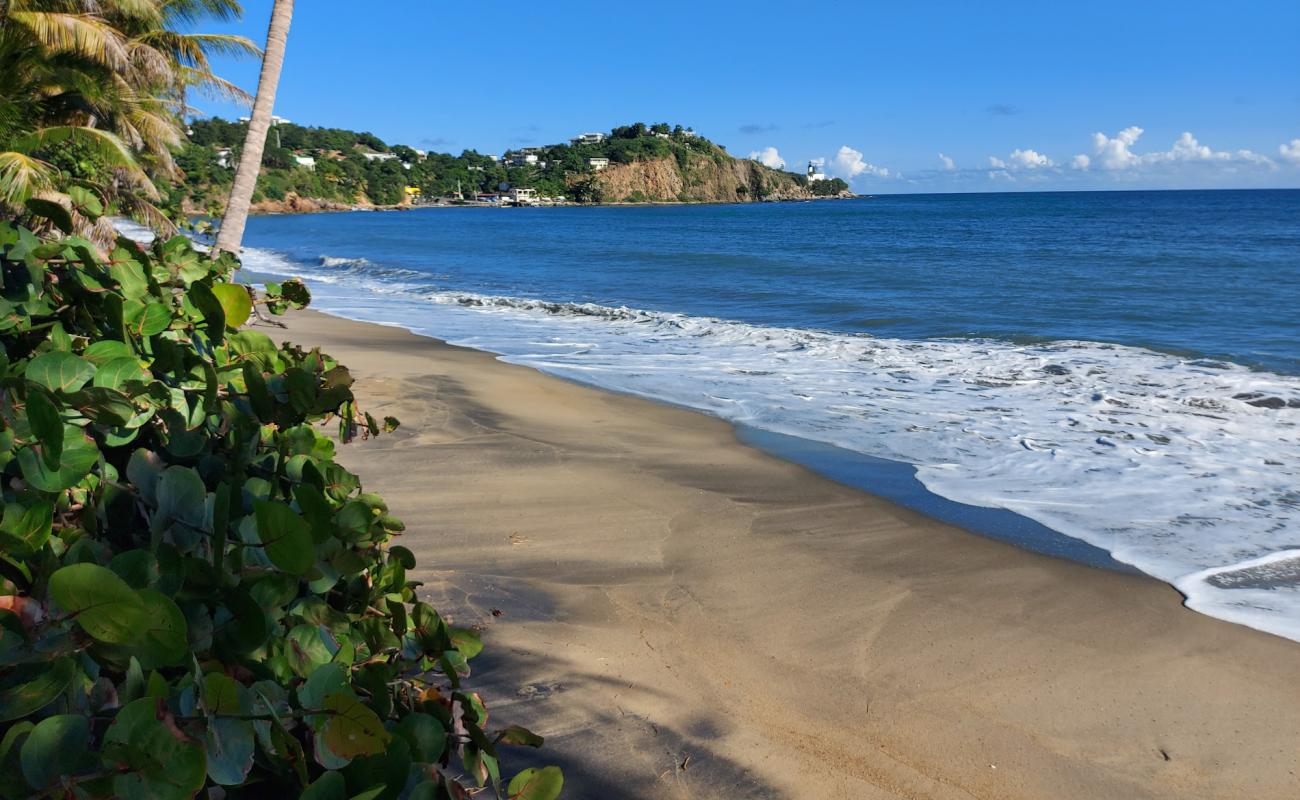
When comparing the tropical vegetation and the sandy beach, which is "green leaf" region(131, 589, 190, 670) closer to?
the tropical vegetation

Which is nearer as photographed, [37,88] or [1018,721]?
[1018,721]

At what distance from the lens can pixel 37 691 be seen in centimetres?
86

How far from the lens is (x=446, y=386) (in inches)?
409

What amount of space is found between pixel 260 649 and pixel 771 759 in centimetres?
267

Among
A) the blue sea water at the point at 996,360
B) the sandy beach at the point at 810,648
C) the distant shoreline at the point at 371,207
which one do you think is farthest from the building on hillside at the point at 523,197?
the sandy beach at the point at 810,648

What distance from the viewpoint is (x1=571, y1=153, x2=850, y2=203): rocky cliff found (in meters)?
146

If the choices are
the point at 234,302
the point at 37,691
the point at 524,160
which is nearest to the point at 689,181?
the point at 524,160

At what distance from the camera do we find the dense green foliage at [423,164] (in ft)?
356

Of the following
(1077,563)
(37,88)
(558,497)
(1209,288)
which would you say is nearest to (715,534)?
(558,497)

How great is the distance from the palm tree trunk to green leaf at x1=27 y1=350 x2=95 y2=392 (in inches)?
312

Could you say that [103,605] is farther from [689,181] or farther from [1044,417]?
[689,181]

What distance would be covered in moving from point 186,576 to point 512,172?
510 ft

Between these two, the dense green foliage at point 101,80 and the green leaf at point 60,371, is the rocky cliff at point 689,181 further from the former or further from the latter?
the green leaf at point 60,371

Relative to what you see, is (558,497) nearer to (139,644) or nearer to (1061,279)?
(139,644)
